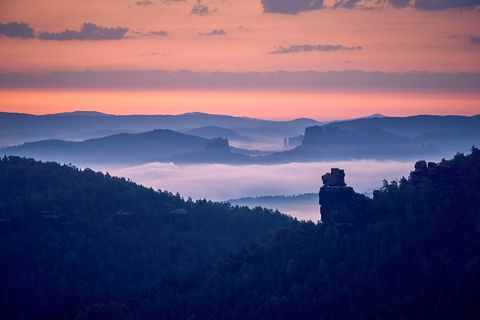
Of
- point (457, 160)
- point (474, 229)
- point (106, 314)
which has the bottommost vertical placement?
point (106, 314)

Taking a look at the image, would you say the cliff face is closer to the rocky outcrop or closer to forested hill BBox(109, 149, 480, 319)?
forested hill BBox(109, 149, 480, 319)

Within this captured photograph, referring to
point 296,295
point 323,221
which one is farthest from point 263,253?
point 296,295

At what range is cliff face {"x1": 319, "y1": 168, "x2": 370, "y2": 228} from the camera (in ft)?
533

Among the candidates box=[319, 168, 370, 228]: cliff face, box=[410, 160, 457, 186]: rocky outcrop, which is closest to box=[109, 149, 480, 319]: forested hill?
box=[410, 160, 457, 186]: rocky outcrop

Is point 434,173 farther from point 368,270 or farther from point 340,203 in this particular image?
point 368,270

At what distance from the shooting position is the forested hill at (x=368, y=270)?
138 m

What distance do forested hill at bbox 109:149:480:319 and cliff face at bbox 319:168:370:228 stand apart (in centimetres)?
176

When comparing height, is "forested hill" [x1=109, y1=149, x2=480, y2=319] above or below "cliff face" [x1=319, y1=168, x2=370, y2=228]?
below

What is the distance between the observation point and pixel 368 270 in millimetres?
150250

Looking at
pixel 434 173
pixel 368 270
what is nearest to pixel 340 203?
pixel 434 173

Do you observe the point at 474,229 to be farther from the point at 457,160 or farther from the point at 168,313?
the point at 168,313

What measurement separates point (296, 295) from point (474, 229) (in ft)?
86.7

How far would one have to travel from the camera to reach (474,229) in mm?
149625

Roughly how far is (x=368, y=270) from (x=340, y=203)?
15.6 m
